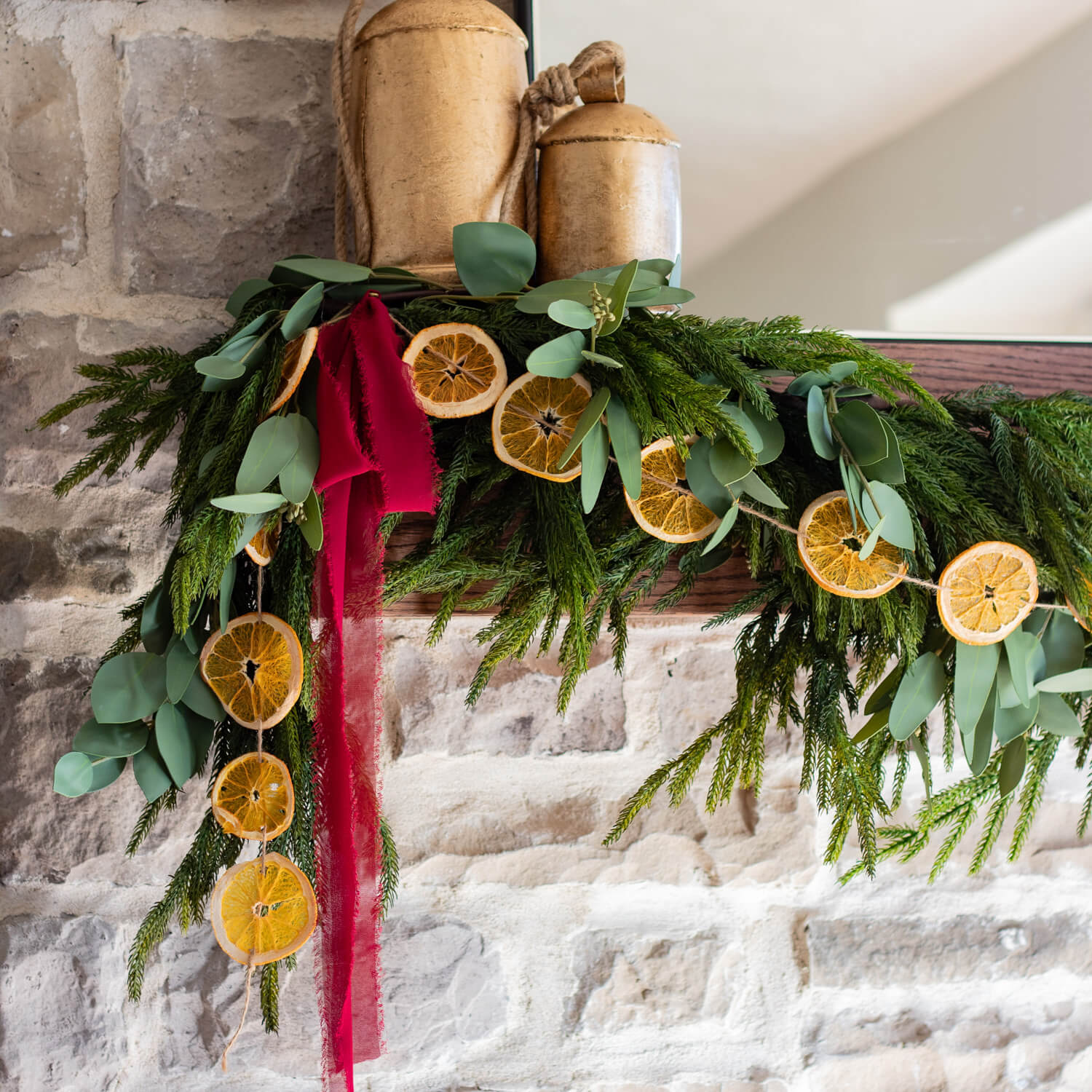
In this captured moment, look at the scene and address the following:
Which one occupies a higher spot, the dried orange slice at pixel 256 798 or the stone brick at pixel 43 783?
the dried orange slice at pixel 256 798

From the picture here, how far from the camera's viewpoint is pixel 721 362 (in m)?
0.59

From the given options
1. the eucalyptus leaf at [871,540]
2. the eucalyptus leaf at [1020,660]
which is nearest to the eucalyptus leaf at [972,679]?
the eucalyptus leaf at [1020,660]

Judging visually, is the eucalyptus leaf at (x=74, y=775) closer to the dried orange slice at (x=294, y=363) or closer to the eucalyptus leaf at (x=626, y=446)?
the dried orange slice at (x=294, y=363)

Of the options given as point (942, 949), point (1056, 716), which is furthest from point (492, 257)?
point (942, 949)

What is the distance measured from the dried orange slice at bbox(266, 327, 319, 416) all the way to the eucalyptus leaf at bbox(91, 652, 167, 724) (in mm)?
180

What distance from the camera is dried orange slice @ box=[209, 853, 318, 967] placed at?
58 cm

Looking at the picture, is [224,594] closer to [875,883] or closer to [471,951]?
[471,951]

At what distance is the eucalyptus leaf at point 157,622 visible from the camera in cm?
61

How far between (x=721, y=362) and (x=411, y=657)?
0.43 metres

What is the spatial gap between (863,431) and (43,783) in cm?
75

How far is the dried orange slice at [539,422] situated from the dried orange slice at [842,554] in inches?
6.3

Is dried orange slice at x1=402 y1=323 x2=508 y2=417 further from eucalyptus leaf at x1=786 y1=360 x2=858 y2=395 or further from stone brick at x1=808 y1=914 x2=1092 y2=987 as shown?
stone brick at x1=808 y1=914 x2=1092 y2=987

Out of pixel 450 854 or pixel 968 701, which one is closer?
pixel 968 701

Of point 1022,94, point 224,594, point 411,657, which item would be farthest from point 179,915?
point 1022,94
